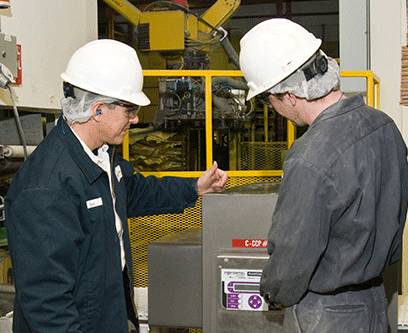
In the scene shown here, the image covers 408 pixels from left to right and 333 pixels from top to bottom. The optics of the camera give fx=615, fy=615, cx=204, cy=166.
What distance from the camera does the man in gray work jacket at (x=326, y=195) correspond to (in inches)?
57.6

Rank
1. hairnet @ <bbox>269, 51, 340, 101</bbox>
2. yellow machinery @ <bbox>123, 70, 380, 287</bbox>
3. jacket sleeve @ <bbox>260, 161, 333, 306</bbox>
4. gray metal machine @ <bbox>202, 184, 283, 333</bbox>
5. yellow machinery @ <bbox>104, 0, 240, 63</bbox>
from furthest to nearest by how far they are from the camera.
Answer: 1. yellow machinery @ <bbox>104, 0, 240, 63</bbox>
2. yellow machinery @ <bbox>123, 70, 380, 287</bbox>
3. gray metal machine @ <bbox>202, 184, 283, 333</bbox>
4. hairnet @ <bbox>269, 51, 340, 101</bbox>
5. jacket sleeve @ <bbox>260, 161, 333, 306</bbox>

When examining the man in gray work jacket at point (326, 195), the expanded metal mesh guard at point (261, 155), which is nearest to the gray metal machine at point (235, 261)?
the man in gray work jacket at point (326, 195)

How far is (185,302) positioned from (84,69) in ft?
2.59

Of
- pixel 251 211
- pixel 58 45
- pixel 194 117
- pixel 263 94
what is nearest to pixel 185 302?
Result: pixel 251 211

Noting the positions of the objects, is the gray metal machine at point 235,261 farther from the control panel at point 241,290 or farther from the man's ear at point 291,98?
the man's ear at point 291,98

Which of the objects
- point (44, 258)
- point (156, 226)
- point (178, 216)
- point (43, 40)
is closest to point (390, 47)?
point (178, 216)

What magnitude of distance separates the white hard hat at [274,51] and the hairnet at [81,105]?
15.7 inches

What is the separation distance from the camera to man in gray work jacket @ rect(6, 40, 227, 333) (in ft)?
5.07

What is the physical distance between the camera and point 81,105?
170 centimetres

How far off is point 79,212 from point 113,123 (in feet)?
0.89

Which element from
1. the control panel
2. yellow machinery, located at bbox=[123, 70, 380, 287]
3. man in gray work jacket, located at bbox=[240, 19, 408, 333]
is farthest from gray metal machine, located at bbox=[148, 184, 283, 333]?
yellow machinery, located at bbox=[123, 70, 380, 287]

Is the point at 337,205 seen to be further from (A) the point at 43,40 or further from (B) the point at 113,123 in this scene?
(A) the point at 43,40

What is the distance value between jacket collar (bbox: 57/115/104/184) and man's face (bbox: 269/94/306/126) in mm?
522

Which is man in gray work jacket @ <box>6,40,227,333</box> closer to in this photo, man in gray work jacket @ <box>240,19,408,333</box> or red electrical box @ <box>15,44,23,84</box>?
man in gray work jacket @ <box>240,19,408,333</box>
